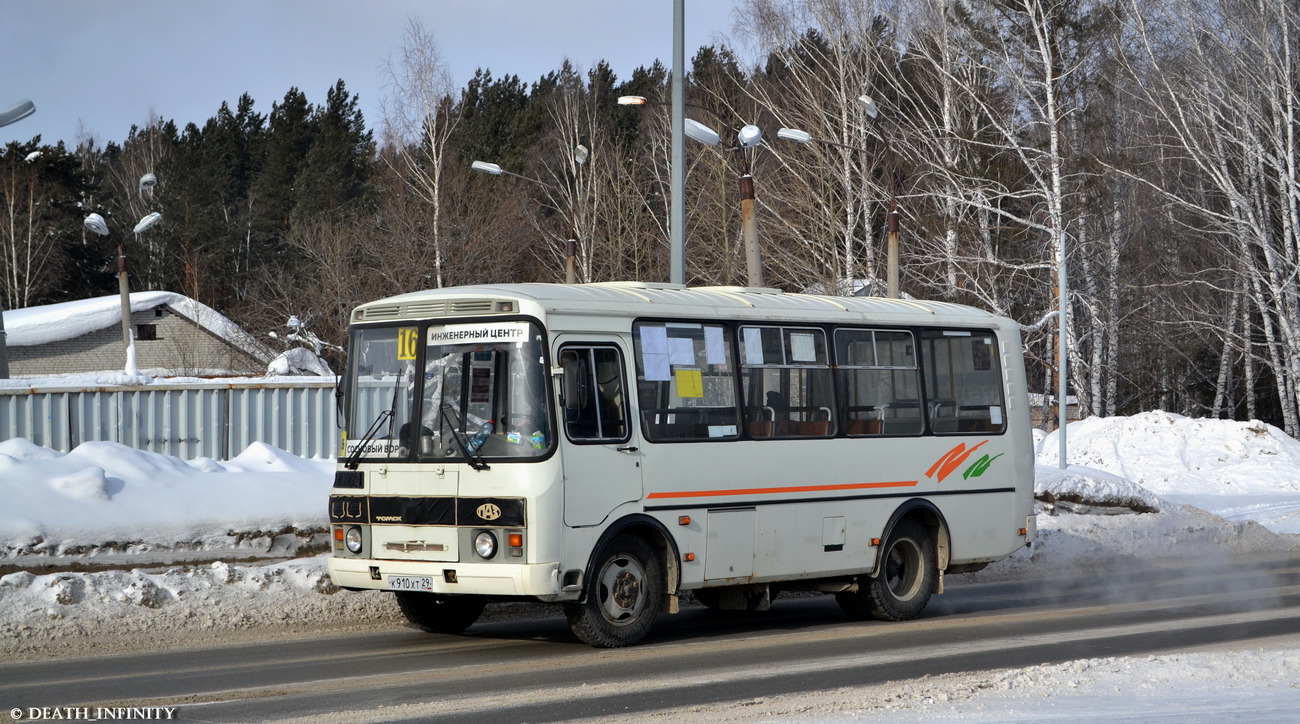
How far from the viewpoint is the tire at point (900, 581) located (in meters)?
13.1

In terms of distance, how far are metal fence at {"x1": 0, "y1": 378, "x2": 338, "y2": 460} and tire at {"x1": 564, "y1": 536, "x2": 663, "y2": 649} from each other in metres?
11.8

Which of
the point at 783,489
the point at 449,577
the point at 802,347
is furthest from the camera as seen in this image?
the point at 802,347

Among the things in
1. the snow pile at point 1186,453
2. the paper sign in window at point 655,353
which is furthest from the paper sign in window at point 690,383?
the snow pile at point 1186,453

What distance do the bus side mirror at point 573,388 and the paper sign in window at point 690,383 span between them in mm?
1045

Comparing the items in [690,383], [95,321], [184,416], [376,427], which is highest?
[95,321]

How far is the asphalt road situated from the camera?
8.49 m

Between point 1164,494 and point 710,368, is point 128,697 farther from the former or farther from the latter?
point 1164,494

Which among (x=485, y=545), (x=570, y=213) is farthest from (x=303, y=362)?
(x=485, y=545)

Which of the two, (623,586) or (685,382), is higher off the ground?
(685,382)

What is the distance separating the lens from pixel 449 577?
10438 mm

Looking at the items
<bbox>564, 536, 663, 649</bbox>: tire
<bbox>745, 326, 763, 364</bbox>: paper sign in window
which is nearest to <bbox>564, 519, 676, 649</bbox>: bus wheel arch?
<bbox>564, 536, 663, 649</bbox>: tire

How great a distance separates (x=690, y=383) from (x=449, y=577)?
259 cm

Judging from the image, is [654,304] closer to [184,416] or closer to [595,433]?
[595,433]

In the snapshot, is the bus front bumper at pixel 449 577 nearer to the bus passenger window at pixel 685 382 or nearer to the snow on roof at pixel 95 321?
the bus passenger window at pixel 685 382
